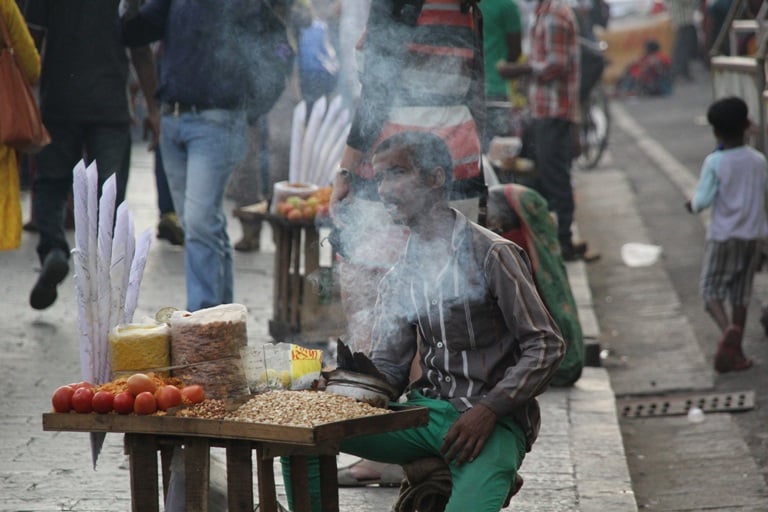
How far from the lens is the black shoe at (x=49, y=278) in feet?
22.1

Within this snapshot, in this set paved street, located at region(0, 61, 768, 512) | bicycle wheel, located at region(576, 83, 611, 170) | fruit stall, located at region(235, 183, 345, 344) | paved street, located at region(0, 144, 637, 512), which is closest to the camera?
paved street, located at region(0, 144, 637, 512)

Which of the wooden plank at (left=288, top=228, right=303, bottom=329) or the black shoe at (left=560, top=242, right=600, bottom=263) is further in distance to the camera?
the black shoe at (left=560, top=242, right=600, bottom=263)

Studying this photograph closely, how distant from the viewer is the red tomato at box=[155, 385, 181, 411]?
10.9ft

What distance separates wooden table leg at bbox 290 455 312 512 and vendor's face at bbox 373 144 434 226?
754mm

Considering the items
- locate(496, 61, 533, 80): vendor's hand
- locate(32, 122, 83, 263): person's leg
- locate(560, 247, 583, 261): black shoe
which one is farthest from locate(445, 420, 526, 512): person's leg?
locate(560, 247, 583, 261): black shoe

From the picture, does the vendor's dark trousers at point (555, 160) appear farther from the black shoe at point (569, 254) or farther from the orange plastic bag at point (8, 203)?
the orange plastic bag at point (8, 203)

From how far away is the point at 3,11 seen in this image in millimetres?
6090

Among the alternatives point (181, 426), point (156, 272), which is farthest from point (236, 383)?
point (156, 272)

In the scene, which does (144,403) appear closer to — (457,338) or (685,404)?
(457,338)

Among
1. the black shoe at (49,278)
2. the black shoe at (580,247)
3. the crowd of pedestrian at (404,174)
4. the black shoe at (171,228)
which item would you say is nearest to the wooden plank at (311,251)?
the crowd of pedestrian at (404,174)

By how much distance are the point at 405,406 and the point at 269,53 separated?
11.3 feet

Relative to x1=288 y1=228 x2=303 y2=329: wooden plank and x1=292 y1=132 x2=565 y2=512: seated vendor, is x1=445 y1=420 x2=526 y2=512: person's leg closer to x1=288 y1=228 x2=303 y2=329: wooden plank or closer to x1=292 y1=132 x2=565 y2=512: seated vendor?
x1=292 y1=132 x2=565 y2=512: seated vendor

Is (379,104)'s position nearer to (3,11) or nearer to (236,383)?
(236,383)

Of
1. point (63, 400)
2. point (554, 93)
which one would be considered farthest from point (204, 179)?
point (554, 93)
